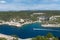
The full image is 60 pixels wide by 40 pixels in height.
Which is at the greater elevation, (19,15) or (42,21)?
(19,15)

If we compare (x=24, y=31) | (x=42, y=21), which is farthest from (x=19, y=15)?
(x=42, y=21)

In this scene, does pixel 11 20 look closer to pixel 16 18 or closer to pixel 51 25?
pixel 16 18

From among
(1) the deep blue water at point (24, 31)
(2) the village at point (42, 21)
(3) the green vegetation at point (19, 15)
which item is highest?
(3) the green vegetation at point (19, 15)

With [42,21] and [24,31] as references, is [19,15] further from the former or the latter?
[42,21]

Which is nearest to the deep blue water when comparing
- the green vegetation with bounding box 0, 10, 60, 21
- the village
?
the village

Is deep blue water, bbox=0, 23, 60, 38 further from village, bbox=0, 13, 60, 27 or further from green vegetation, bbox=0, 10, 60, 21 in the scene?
green vegetation, bbox=0, 10, 60, 21

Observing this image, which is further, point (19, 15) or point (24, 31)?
point (24, 31)

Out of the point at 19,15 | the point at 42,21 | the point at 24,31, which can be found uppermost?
the point at 19,15

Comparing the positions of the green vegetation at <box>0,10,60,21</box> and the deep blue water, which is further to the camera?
the deep blue water

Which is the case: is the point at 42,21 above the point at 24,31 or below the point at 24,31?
above

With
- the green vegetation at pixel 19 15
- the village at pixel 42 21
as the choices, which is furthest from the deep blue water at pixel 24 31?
the green vegetation at pixel 19 15

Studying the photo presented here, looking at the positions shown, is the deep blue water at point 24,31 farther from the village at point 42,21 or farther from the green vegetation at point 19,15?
the green vegetation at point 19,15

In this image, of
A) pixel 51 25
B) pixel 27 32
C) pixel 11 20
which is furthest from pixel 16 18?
pixel 51 25
